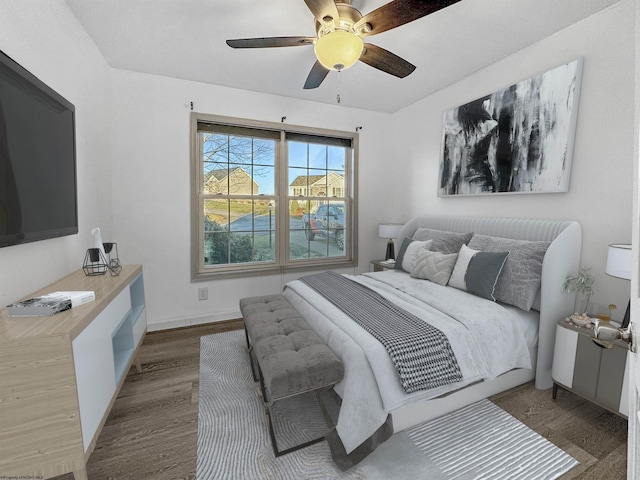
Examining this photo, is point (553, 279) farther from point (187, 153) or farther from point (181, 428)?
point (187, 153)

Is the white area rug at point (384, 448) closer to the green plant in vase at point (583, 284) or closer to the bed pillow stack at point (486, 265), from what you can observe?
the bed pillow stack at point (486, 265)

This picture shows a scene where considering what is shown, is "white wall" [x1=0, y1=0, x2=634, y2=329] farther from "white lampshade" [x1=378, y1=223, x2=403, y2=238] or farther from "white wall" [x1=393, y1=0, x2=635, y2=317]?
"white lampshade" [x1=378, y1=223, x2=403, y2=238]

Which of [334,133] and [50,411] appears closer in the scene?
[50,411]

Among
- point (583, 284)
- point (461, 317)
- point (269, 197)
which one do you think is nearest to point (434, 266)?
point (461, 317)

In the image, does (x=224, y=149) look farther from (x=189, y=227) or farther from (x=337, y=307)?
(x=337, y=307)

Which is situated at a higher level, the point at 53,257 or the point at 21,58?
the point at 21,58

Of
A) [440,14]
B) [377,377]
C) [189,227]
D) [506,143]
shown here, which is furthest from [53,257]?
[506,143]

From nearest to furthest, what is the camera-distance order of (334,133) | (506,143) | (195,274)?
(506,143) < (195,274) < (334,133)

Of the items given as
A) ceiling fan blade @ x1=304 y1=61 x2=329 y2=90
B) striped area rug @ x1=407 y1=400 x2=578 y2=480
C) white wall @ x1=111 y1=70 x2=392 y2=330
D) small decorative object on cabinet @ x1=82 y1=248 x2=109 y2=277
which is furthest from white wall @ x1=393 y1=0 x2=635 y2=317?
small decorative object on cabinet @ x1=82 y1=248 x2=109 y2=277

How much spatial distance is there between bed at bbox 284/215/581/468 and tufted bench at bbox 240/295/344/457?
9 centimetres

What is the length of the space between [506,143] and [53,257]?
141 inches

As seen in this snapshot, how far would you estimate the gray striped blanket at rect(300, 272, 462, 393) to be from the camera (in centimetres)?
157

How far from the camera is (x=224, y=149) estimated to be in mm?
3461

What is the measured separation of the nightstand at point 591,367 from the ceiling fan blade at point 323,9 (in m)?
2.38
